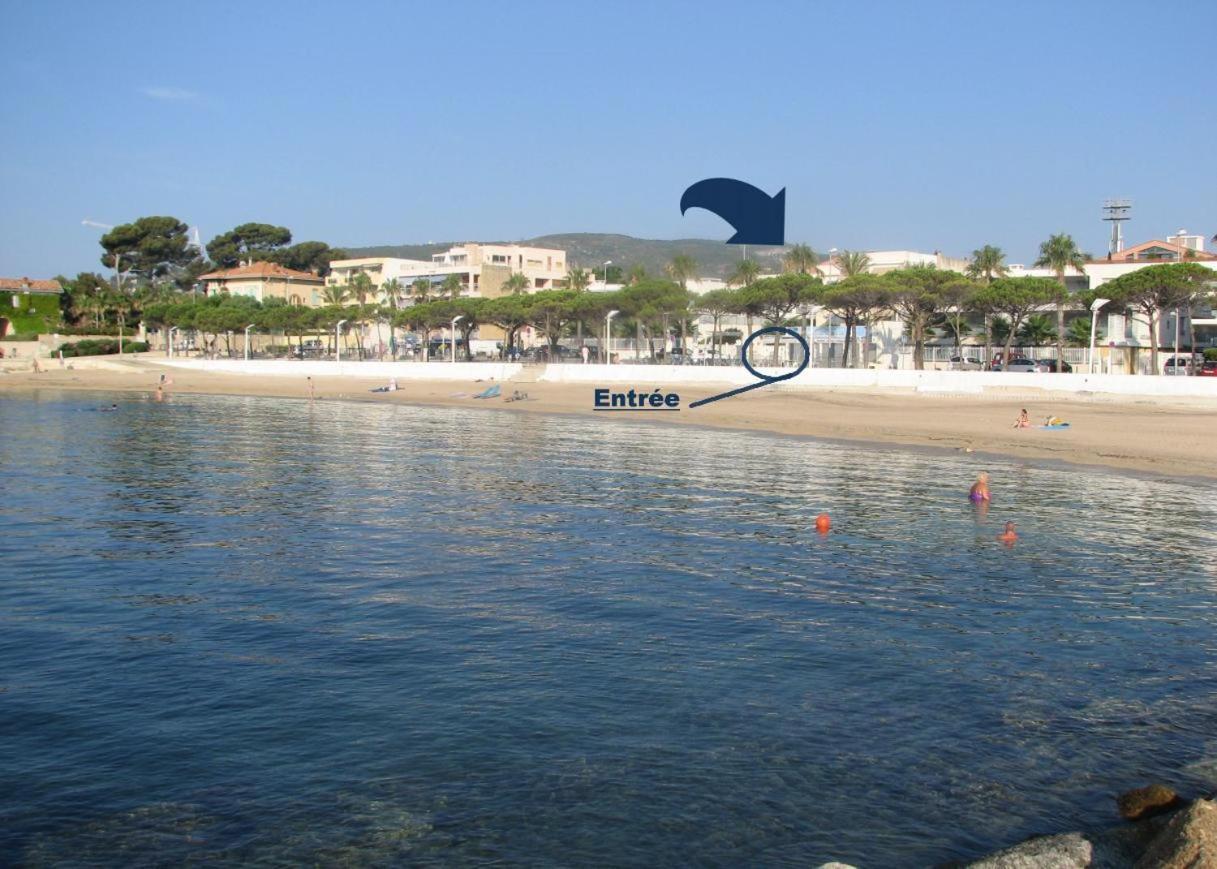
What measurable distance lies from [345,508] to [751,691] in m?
12.4

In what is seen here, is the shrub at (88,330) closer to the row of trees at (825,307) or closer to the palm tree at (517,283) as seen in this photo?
the row of trees at (825,307)

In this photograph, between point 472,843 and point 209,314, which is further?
point 209,314

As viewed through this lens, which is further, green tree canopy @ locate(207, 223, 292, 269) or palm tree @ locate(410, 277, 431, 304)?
green tree canopy @ locate(207, 223, 292, 269)

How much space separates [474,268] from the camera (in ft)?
369

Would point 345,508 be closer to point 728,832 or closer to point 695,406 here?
point 728,832

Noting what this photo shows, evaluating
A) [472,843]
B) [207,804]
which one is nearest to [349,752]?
[207,804]

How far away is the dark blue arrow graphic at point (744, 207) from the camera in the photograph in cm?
3431

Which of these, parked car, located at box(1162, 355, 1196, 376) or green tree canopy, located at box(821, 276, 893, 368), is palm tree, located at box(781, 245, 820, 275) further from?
parked car, located at box(1162, 355, 1196, 376)

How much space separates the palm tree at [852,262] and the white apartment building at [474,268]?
3454cm

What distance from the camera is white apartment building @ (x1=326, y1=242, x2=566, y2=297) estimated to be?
113 metres

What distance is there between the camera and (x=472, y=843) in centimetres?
714

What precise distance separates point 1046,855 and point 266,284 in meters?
122

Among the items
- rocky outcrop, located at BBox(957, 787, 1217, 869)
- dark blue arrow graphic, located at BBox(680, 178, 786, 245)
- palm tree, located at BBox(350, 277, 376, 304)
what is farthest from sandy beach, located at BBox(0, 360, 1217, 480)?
palm tree, located at BBox(350, 277, 376, 304)

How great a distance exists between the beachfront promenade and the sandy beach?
2.72ft
